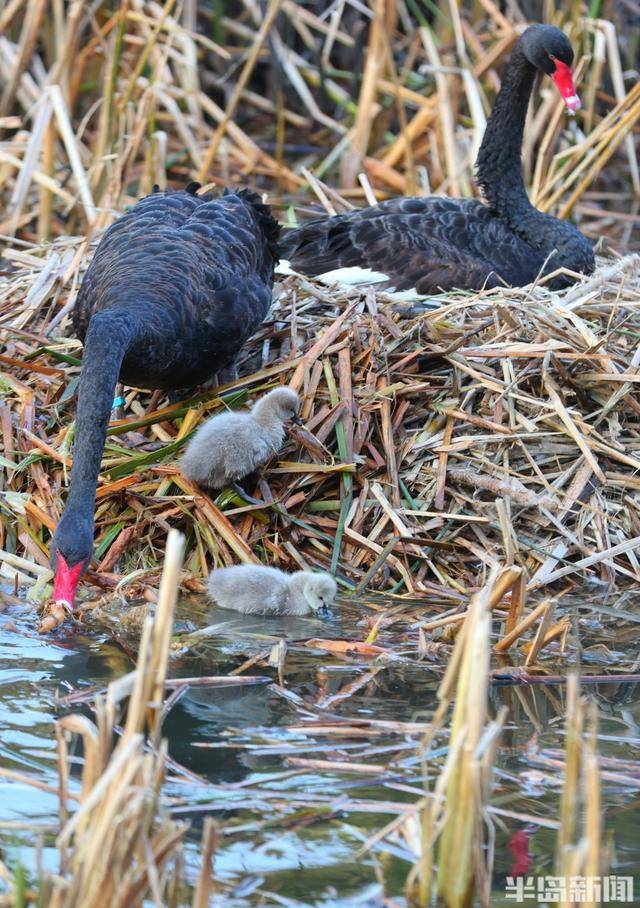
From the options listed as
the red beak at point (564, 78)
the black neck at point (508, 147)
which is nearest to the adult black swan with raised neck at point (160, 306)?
the black neck at point (508, 147)

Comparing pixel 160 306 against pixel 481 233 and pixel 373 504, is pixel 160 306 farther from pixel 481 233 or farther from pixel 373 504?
pixel 481 233

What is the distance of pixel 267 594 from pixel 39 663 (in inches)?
28.3

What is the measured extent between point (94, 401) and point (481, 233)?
8.78ft

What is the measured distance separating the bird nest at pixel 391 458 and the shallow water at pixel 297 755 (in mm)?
423

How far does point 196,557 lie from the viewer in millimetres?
4137

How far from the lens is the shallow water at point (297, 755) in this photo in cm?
240

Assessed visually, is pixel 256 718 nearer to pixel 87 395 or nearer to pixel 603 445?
pixel 87 395

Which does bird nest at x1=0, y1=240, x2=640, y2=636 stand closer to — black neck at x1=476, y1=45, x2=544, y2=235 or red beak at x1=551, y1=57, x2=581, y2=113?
black neck at x1=476, y1=45, x2=544, y2=235

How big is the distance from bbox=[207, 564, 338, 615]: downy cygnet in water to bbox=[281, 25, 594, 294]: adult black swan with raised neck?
6.71ft

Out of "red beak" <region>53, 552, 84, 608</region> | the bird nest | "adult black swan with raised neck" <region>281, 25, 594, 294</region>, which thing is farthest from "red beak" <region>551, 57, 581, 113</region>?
"red beak" <region>53, 552, 84, 608</region>

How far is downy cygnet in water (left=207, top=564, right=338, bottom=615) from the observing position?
147 inches

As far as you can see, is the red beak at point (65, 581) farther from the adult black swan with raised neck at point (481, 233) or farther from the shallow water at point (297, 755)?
the adult black swan with raised neck at point (481, 233)

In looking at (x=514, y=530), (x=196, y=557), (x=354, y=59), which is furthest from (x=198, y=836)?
(x=354, y=59)

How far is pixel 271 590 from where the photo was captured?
12.2 feet
